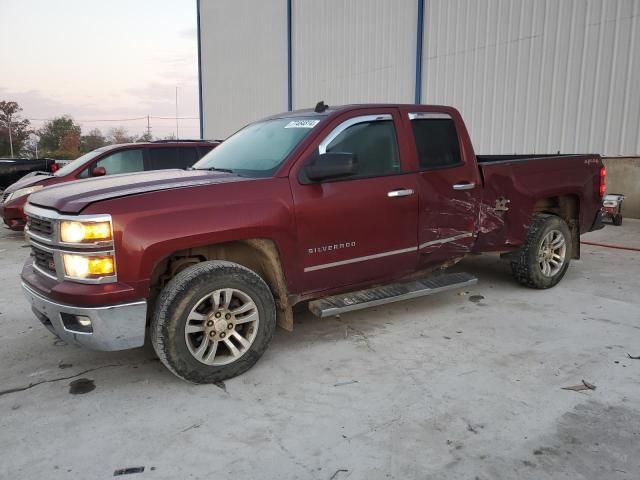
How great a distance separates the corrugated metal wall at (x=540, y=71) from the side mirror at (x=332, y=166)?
7616 millimetres

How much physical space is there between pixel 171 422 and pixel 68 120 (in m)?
74.9

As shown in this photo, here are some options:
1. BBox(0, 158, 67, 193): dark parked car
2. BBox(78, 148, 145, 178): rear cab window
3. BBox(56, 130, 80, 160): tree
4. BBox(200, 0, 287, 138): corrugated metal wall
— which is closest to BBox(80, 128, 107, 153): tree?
BBox(56, 130, 80, 160): tree

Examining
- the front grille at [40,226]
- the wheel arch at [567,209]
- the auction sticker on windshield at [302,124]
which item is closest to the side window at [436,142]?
the auction sticker on windshield at [302,124]

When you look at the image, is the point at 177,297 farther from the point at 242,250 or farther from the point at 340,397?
the point at 340,397

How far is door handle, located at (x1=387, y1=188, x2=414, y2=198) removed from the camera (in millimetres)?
4133

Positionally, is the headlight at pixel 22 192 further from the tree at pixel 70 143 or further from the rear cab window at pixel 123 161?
the tree at pixel 70 143

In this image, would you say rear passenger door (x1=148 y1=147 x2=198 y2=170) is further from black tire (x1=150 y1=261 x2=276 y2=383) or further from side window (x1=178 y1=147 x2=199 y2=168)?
black tire (x1=150 y1=261 x2=276 y2=383)

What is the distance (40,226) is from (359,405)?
2.38 metres

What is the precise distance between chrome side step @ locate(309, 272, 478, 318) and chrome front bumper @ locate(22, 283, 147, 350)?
1.29 metres

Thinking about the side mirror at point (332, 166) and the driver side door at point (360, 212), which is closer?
the side mirror at point (332, 166)

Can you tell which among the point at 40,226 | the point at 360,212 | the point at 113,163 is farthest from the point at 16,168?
the point at 360,212

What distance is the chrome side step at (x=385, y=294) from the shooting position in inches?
152

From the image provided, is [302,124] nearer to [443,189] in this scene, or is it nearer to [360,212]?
[360,212]

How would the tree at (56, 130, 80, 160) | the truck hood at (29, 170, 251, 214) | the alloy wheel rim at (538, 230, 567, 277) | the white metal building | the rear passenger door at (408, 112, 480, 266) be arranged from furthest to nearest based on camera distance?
1. the tree at (56, 130, 80, 160)
2. the white metal building
3. the alloy wheel rim at (538, 230, 567, 277)
4. the rear passenger door at (408, 112, 480, 266)
5. the truck hood at (29, 170, 251, 214)
